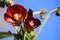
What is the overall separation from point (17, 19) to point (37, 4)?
475mm

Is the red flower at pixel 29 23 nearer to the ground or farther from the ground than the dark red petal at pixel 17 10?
nearer to the ground

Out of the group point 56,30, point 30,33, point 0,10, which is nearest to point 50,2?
point 56,30

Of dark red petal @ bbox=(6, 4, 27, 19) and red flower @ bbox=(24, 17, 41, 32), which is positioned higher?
dark red petal @ bbox=(6, 4, 27, 19)

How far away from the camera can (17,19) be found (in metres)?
0.51

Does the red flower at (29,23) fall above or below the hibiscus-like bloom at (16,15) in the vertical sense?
below

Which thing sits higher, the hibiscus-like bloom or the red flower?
the hibiscus-like bloom

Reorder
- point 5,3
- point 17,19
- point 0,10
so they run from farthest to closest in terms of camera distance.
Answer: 1. point 0,10
2. point 5,3
3. point 17,19

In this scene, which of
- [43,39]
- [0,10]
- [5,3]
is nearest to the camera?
[5,3]

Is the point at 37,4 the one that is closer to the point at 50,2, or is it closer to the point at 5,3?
the point at 50,2

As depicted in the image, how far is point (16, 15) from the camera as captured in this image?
20.5 inches

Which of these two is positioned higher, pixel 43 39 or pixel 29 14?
pixel 29 14

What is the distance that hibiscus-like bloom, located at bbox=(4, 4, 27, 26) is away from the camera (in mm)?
513

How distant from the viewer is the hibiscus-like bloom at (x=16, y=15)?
20.2 inches

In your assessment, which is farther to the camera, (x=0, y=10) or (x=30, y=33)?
(x=0, y=10)
